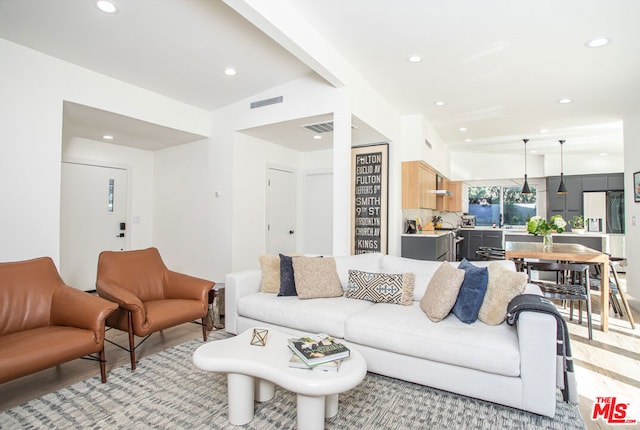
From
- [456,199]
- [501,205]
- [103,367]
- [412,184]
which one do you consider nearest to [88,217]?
[103,367]

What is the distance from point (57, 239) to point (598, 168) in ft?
31.7

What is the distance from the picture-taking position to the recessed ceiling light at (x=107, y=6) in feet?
9.09

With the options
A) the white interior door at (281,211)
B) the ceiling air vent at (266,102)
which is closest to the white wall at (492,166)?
the white interior door at (281,211)

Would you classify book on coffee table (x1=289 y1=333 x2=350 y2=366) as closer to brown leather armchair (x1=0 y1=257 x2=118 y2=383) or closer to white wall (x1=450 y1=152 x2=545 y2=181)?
brown leather armchair (x1=0 y1=257 x2=118 y2=383)

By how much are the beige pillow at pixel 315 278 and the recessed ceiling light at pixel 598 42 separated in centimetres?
325

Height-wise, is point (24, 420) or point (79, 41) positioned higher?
point (79, 41)

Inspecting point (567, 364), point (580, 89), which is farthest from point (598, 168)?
point (567, 364)

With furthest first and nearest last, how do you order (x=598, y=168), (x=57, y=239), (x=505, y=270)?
(x=598, y=168), (x=57, y=239), (x=505, y=270)

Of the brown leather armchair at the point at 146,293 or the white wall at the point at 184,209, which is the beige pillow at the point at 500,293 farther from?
the white wall at the point at 184,209

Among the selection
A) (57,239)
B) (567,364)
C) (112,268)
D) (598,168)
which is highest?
(598,168)

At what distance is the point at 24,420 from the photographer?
78.8 inches

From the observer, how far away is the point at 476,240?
8375mm

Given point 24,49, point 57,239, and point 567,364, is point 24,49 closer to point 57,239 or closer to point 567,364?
point 57,239
